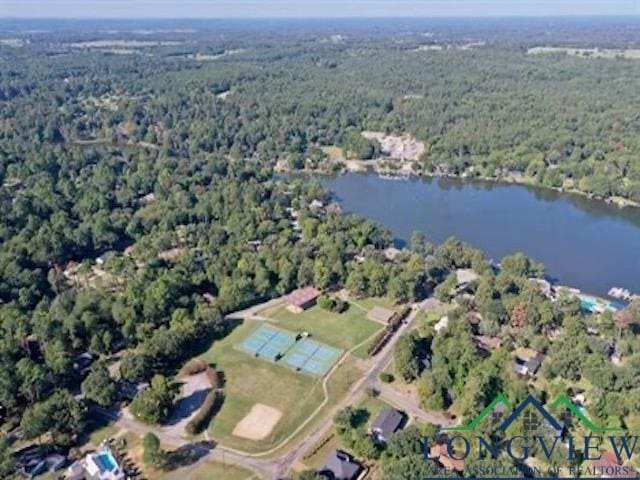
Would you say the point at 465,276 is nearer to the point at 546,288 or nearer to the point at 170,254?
the point at 546,288

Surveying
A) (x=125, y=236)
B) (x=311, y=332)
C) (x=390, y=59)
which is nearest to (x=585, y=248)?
(x=311, y=332)

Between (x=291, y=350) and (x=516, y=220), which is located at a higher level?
(x=291, y=350)

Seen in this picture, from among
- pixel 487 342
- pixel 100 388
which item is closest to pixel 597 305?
pixel 487 342

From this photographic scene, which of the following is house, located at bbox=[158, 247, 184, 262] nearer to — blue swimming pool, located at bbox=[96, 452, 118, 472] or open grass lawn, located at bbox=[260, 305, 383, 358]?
open grass lawn, located at bbox=[260, 305, 383, 358]

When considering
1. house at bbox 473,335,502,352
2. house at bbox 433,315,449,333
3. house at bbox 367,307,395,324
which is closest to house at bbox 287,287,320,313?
house at bbox 367,307,395,324

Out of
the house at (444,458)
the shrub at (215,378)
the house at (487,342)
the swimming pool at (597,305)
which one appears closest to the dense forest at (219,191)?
the house at (487,342)

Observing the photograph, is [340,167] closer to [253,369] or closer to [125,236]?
[125,236]

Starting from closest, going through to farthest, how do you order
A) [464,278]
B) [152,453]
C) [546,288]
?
[152,453], [546,288], [464,278]

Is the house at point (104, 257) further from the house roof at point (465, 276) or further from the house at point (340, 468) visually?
the house at point (340, 468)
